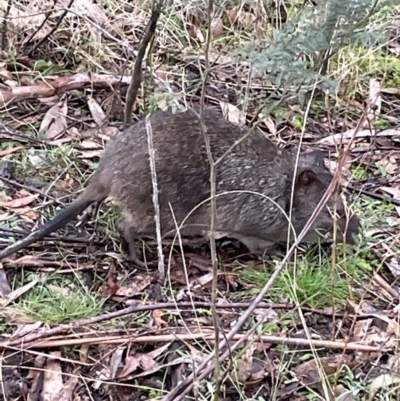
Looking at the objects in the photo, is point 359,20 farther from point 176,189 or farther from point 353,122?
point 353,122

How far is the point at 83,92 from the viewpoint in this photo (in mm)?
6090

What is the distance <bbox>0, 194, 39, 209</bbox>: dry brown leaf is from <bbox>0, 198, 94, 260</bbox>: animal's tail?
0.53 meters

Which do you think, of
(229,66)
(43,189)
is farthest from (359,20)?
(229,66)

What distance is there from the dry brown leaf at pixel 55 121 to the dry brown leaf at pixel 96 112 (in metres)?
0.17

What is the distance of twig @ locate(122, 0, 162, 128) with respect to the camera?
488 centimetres

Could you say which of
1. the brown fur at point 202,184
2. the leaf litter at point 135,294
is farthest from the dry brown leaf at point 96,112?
the brown fur at point 202,184

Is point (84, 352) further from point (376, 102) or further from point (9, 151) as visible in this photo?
point (376, 102)

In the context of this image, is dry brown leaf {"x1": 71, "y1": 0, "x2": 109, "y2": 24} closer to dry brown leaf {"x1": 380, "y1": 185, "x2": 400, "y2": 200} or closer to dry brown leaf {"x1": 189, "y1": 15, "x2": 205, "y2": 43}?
dry brown leaf {"x1": 189, "y1": 15, "x2": 205, "y2": 43}

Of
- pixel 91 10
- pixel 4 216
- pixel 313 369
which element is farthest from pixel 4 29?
pixel 313 369

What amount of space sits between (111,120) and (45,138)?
53 centimetres

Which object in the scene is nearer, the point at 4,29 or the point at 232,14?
the point at 4,29

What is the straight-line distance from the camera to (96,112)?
589 cm

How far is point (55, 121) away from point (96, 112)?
301mm

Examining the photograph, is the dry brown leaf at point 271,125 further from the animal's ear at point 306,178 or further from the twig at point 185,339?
the twig at point 185,339
